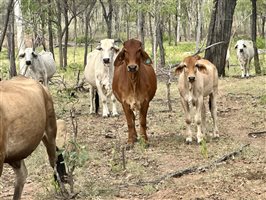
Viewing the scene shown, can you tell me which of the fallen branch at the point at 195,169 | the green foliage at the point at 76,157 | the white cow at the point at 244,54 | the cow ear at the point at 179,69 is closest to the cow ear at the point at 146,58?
the cow ear at the point at 179,69

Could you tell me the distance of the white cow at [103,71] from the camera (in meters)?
11.5

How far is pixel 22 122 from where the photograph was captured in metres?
5.00

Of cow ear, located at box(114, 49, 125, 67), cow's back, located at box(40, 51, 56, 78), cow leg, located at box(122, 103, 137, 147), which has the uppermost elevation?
cow ear, located at box(114, 49, 125, 67)

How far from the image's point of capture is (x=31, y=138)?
5152 mm

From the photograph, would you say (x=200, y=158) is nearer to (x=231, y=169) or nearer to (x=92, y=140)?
(x=231, y=169)

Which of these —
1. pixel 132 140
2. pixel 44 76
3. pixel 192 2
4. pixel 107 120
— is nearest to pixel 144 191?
pixel 132 140

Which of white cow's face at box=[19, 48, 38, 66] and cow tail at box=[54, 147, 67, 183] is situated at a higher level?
white cow's face at box=[19, 48, 38, 66]

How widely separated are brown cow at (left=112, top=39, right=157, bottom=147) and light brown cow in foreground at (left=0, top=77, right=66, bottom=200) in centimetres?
295

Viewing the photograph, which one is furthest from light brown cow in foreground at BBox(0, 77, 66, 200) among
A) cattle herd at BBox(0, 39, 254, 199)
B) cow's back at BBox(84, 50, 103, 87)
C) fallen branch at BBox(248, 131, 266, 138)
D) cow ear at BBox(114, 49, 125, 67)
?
cow's back at BBox(84, 50, 103, 87)

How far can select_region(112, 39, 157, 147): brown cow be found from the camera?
28.3 ft

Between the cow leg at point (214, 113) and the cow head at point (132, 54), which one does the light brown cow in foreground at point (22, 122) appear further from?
the cow leg at point (214, 113)

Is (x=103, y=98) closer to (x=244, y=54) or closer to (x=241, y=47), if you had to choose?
(x=244, y=54)

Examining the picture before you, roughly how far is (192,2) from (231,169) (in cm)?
3582

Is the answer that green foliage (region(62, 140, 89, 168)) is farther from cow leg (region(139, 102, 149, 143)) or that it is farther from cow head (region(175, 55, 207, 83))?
cow head (region(175, 55, 207, 83))
